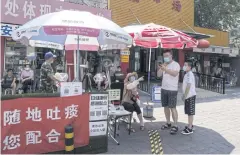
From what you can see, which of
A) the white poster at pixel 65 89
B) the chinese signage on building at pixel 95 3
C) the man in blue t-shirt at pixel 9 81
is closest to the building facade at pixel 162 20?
the chinese signage on building at pixel 95 3

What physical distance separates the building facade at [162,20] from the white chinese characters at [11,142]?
32.9ft

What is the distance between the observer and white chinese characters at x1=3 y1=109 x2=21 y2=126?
14.2 ft

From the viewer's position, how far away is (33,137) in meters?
4.62

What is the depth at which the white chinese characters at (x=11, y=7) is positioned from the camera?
32.7 ft

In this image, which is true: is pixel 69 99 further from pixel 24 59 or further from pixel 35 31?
pixel 24 59

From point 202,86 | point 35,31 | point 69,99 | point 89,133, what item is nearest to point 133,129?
point 89,133

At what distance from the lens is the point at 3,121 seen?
14.2 ft

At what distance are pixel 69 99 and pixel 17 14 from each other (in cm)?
674

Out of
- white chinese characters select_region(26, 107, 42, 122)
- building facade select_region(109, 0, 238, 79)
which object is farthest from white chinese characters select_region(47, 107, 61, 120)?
building facade select_region(109, 0, 238, 79)

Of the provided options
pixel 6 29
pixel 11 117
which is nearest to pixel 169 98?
pixel 11 117

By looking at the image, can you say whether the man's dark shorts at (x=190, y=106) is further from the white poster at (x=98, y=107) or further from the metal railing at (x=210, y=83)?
the metal railing at (x=210, y=83)

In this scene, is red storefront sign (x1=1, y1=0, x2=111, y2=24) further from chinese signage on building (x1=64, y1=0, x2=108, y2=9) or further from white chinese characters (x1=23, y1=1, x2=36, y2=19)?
chinese signage on building (x1=64, y1=0, x2=108, y2=9)

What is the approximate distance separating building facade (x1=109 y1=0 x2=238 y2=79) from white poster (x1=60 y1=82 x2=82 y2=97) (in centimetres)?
914

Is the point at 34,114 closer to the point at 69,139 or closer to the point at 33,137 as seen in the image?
the point at 33,137
